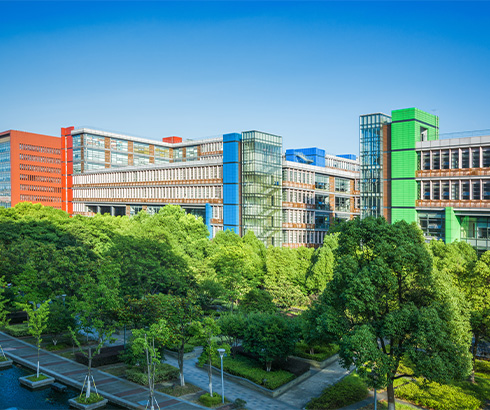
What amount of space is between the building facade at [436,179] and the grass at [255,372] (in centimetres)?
3137

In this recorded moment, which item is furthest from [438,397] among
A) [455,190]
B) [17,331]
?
[17,331]

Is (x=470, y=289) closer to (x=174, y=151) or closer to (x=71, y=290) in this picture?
(x=71, y=290)

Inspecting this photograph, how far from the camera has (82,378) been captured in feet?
100

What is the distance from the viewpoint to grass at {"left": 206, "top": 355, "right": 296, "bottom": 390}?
29.7 meters

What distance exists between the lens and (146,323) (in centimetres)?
3014

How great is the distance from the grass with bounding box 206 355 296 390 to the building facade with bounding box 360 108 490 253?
31368 millimetres

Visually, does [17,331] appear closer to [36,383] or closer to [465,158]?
[36,383]

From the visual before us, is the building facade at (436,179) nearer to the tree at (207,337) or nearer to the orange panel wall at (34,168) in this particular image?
the tree at (207,337)

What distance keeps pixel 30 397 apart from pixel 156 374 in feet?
25.3

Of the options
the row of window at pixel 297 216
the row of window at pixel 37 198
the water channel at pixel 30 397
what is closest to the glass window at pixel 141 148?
the row of window at pixel 37 198

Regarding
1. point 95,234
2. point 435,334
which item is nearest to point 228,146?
point 95,234

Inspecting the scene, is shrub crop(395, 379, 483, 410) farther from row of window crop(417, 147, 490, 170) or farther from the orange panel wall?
the orange panel wall

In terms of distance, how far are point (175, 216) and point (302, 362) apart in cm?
3403

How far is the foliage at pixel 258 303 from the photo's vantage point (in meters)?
38.0
